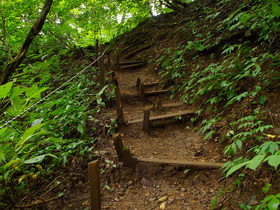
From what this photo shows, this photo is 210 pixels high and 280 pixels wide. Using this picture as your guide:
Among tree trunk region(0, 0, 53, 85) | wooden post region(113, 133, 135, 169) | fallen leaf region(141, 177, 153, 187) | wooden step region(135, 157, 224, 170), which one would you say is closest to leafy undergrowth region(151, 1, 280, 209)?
wooden step region(135, 157, 224, 170)

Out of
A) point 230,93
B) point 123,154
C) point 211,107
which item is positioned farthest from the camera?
point 211,107

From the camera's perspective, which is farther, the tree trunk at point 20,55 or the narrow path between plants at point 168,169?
the tree trunk at point 20,55

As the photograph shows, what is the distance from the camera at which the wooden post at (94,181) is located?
161 cm

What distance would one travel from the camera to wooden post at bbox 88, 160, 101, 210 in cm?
161

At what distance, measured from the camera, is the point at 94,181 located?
164cm

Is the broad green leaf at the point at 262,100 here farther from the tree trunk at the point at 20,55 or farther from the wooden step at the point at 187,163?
the tree trunk at the point at 20,55

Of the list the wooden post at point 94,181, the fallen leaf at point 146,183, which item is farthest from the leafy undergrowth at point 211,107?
the fallen leaf at point 146,183

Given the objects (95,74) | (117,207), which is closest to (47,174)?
(117,207)

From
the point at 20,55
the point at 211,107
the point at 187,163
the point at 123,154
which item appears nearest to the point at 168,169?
the point at 187,163

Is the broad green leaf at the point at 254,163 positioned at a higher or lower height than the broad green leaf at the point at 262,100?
lower

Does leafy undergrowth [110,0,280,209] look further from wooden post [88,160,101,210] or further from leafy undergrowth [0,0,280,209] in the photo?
wooden post [88,160,101,210]

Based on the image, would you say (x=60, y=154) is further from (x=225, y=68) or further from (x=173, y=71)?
(x=173, y=71)

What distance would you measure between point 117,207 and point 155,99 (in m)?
3.52

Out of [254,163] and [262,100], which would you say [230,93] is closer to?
[262,100]
